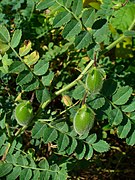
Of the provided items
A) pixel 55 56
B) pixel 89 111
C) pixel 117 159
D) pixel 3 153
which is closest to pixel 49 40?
pixel 55 56

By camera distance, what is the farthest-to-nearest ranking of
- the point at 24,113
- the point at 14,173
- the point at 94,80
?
1. the point at 14,173
2. the point at 24,113
3. the point at 94,80

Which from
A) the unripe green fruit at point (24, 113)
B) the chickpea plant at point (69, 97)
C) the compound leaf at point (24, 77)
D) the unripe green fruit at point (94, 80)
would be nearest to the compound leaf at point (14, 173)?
the chickpea plant at point (69, 97)

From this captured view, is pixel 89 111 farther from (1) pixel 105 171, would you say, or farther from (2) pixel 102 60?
(1) pixel 105 171

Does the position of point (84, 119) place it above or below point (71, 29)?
below

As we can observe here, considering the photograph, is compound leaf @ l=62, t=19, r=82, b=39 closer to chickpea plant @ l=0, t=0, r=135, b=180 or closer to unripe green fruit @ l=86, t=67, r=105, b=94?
chickpea plant @ l=0, t=0, r=135, b=180

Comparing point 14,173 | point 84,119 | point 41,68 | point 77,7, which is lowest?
point 14,173

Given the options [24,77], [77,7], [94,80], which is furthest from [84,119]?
[77,7]

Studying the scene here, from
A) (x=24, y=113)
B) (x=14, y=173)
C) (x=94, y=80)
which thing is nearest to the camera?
(x=94, y=80)

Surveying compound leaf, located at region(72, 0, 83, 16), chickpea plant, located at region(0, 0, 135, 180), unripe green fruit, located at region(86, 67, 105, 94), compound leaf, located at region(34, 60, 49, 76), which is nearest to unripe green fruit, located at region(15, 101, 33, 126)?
chickpea plant, located at region(0, 0, 135, 180)

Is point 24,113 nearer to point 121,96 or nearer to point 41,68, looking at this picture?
point 41,68
